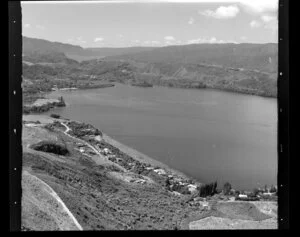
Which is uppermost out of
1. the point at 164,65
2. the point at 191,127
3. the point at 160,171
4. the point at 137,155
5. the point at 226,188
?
the point at 164,65

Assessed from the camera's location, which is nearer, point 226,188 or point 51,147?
point 51,147

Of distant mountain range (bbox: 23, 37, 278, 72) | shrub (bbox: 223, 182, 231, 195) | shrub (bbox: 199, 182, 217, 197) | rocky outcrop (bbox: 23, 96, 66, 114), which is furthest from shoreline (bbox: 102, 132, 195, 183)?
distant mountain range (bbox: 23, 37, 278, 72)

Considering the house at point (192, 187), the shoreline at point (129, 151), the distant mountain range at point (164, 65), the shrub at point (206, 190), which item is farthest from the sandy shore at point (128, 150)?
the shrub at point (206, 190)

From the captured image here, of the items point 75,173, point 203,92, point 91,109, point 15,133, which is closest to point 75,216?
point 15,133

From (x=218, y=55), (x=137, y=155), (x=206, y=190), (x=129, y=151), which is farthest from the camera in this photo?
(x=218, y=55)

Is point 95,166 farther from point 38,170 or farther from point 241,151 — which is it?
point 241,151

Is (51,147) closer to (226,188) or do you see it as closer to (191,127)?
(226,188)

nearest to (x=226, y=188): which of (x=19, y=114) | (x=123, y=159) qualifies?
(x=123, y=159)

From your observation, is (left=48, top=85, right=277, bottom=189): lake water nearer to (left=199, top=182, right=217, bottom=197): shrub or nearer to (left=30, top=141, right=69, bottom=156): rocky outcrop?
(left=199, top=182, right=217, bottom=197): shrub
